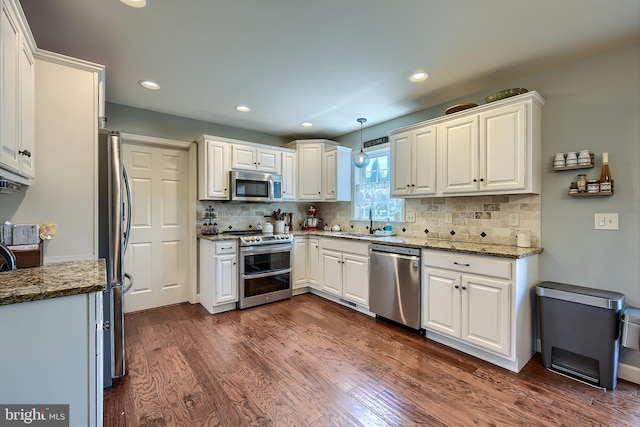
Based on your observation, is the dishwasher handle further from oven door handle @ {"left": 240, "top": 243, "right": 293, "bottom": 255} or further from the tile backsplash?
oven door handle @ {"left": 240, "top": 243, "right": 293, "bottom": 255}

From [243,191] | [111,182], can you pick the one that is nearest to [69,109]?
[111,182]

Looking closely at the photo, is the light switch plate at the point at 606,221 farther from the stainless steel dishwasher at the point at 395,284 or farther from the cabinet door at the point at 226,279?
the cabinet door at the point at 226,279

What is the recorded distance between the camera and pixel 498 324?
226 cm

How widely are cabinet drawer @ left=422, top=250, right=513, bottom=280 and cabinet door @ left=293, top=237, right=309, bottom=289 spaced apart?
185 centimetres

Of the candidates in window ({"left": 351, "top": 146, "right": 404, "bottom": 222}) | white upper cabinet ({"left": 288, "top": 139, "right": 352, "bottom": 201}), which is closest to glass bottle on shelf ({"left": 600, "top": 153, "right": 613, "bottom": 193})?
window ({"left": 351, "top": 146, "right": 404, "bottom": 222})

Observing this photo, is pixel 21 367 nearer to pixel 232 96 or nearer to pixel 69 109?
pixel 69 109

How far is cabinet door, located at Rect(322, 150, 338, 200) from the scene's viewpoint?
4.29 metres

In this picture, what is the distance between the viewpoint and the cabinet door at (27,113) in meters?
1.48

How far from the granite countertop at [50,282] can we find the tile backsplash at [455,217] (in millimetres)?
2325

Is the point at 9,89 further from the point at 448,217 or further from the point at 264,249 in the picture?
the point at 448,217

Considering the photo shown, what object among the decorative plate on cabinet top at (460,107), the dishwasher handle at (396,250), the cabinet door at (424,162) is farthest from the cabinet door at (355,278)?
the decorative plate on cabinet top at (460,107)

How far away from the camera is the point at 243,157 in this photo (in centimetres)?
387

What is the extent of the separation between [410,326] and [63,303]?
2689 mm

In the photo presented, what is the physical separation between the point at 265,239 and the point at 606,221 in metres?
3.24
